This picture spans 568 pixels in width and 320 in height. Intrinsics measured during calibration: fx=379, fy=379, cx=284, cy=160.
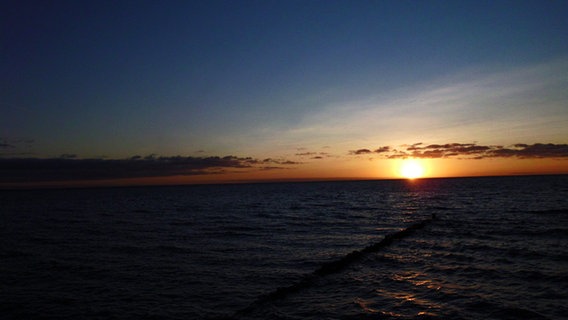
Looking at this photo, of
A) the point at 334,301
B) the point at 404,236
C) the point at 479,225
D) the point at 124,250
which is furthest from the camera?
the point at 479,225

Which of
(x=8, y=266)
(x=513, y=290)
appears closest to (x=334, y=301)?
(x=513, y=290)

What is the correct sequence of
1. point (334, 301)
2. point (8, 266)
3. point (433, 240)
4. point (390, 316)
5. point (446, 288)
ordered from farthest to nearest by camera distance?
1. point (433, 240)
2. point (8, 266)
3. point (446, 288)
4. point (334, 301)
5. point (390, 316)

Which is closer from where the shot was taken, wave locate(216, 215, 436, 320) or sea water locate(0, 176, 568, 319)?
sea water locate(0, 176, 568, 319)

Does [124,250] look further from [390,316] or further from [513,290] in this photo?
[513,290]

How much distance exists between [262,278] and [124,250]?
15268 millimetres

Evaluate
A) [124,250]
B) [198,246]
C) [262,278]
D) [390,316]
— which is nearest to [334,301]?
[390,316]

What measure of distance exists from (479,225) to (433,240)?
36.8 ft

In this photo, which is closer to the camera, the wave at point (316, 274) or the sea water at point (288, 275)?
the sea water at point (288, 275)

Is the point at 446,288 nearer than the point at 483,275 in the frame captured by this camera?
Yes

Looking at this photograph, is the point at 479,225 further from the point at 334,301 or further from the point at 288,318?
the point at 288,318

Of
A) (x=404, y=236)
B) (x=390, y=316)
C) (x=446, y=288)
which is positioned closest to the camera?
(x=390, y=316)

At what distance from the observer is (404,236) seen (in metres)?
36.2

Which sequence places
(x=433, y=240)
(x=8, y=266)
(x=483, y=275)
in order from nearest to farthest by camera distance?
(x=483, y=275)
(x=8, y=266)
(x=433, y=240)

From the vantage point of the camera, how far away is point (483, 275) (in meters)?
21.2
